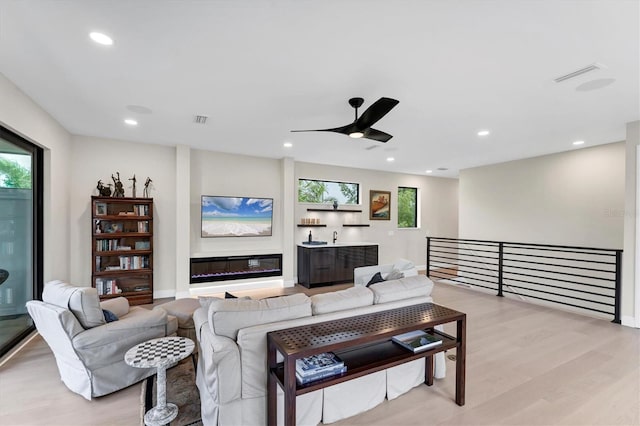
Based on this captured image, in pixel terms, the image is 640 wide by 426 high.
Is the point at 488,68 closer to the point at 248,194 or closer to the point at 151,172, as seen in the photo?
the point at 248,194

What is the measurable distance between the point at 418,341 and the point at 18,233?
14.1ft

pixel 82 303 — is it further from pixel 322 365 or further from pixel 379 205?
pixel 379 205

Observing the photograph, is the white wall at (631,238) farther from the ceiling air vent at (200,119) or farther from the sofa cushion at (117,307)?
the sofa cushion at (117,307)

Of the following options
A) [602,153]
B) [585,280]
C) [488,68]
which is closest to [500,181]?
[602,153]

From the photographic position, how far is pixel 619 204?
4668 mm

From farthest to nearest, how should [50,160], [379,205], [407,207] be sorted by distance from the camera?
[407,207] < [379,205] < [50,160]

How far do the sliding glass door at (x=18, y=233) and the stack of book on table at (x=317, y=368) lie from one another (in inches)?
129

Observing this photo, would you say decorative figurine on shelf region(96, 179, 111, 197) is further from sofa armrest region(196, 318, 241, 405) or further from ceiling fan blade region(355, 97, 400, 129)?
ceiling fan blade region(355, 97, 400, 129)

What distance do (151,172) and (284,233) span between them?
103 inches

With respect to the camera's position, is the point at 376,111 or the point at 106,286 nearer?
the point at 376,111

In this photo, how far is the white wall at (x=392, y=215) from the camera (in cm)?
659

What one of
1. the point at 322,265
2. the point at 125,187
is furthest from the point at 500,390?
the point at 125,187

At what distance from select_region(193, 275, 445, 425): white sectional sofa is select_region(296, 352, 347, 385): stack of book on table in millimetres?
248

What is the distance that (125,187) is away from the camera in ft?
15.9
